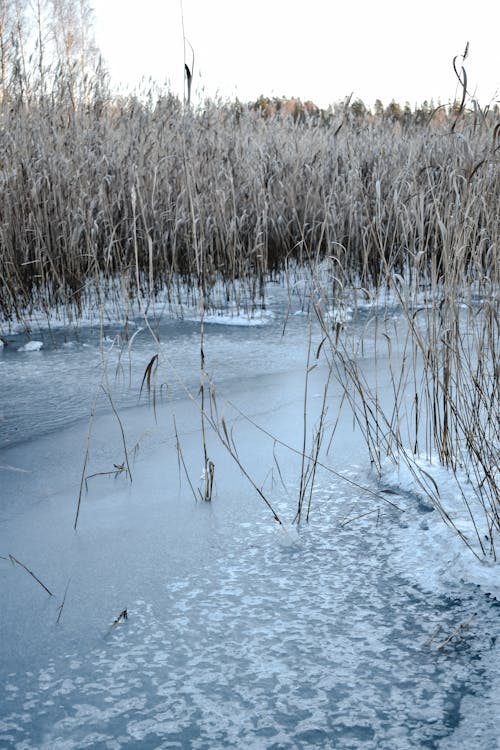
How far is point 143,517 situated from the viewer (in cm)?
151

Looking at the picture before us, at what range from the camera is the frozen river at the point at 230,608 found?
35.6 inches

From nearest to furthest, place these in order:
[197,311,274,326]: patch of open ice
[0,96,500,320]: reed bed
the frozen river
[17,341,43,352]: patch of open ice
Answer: the frozen river
[17,341,43,352]: patch of open ice
[0,96,500,320]: reed bed
[197,311,274,326]: patch of open ice

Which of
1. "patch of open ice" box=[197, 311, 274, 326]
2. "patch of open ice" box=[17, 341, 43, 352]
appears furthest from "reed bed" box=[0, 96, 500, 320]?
"patch of open ice" box=[17, 341, 43, 352]

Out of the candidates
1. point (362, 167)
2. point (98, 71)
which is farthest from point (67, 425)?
point (98, 71)

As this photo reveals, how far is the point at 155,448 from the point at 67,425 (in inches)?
13.5

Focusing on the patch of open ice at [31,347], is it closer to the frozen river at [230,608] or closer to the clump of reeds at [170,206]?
the clump of reeds at [170,206]

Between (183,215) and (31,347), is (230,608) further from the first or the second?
(183,215)

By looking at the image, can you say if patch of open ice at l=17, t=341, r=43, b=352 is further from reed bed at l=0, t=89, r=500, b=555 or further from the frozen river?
the frozen river

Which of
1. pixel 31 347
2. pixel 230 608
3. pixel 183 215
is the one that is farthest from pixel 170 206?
pixel 230 608

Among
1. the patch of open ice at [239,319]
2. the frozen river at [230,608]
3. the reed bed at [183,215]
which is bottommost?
the frozen river at [230,608]

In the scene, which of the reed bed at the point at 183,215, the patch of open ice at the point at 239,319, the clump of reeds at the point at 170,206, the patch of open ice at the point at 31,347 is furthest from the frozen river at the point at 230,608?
the patch of open ice at the point at 239,319

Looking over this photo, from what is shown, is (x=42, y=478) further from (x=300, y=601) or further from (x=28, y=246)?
(x=28, y=246)

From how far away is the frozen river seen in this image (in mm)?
905

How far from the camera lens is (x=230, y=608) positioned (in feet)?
3.77
